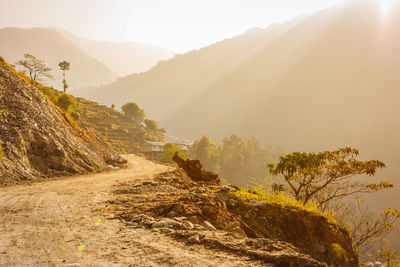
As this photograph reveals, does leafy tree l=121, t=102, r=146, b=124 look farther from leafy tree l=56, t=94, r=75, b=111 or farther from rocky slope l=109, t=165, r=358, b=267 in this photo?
rocky slope l=109, t=165, r=358, b=267

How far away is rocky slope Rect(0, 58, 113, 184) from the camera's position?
1516 centimetres

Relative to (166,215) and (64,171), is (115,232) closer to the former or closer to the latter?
(166,215)

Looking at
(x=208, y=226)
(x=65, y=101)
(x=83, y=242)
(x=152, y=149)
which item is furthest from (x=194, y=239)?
(x=152, y=149)

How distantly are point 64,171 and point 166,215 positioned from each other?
15.1 metres

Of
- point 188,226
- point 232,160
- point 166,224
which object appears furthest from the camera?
point 232,160

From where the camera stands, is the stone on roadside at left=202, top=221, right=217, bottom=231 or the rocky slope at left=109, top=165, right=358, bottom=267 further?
the stone on roadside at left=202, top=221, right=217, bottom=231

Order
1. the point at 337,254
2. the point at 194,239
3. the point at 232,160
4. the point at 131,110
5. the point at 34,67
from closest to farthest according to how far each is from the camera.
Result: the point at 194,239 → the point at 337,254 → the point at 34,67 → the point at 232,160 → the point at 131,110

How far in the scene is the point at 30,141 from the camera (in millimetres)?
17016

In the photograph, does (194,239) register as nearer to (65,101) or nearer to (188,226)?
(188,226)

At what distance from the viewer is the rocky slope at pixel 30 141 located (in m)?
15.2

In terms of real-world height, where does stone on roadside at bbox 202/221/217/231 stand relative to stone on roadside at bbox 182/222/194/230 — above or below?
below

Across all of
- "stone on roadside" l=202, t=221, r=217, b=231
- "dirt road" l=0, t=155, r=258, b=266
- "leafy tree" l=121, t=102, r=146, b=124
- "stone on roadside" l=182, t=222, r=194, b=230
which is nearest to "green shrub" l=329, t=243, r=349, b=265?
"stone on roadside" l=202, t=221, r=217, b=231

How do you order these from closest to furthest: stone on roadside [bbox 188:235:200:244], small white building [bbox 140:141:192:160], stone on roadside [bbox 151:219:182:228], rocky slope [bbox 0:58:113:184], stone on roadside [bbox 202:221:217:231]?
stone on roadside [bbox 188:235:200:244] → stone on roadside [bbox 151:219:182:228] → stone on roadside [bbox 202:221:217:231] → rocky slope [bbox 0:58:113:184] → small white building [bbox 140:141:192:160]

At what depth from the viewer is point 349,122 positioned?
19062 cm
